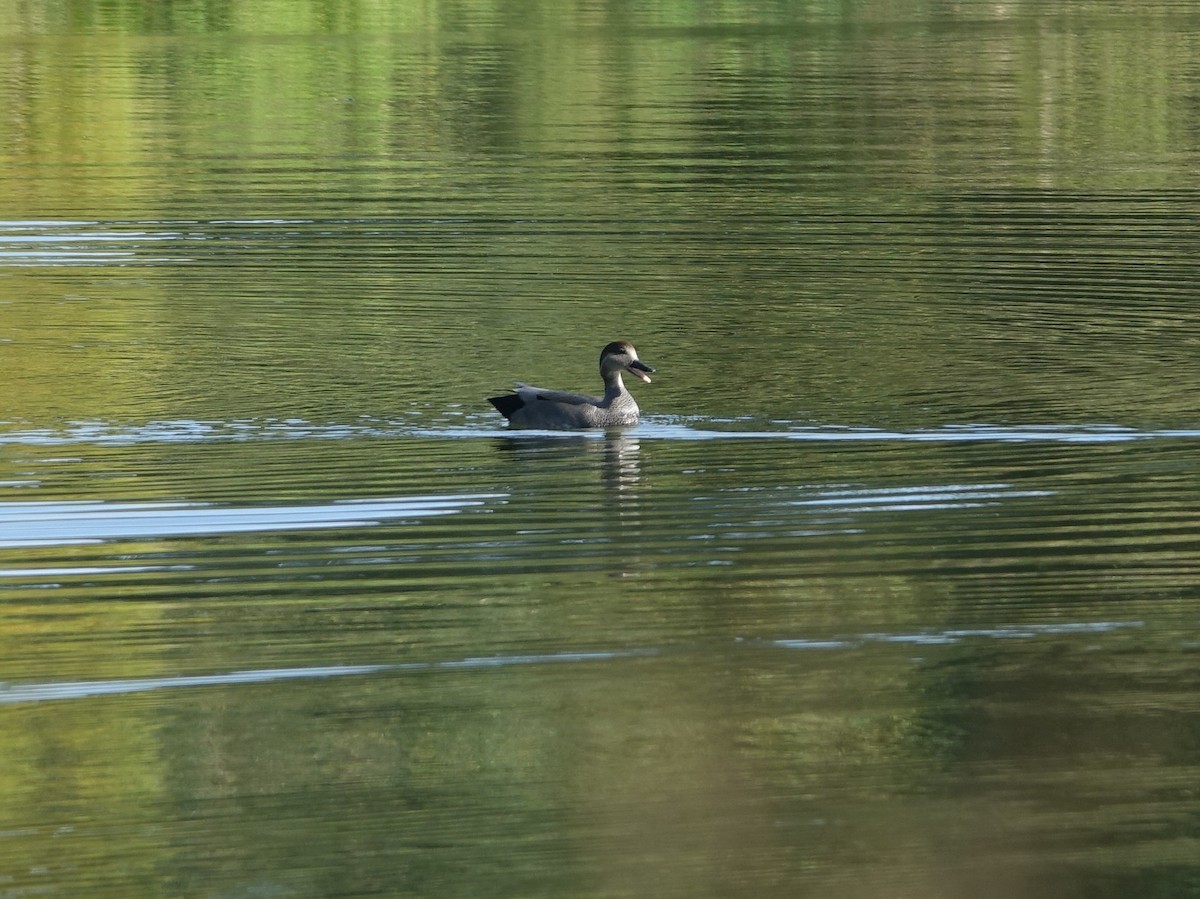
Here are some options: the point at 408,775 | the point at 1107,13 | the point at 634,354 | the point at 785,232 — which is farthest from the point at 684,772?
the point at 1107,13

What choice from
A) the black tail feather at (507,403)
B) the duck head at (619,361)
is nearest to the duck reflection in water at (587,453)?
the black tail feather at (507,403)

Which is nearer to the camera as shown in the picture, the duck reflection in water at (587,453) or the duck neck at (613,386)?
the duck reflection in water at (587,453)

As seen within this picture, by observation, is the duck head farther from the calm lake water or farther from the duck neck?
the calm lake water

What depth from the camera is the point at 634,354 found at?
15.7 m

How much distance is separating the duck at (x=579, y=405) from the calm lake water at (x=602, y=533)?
138 millimetres

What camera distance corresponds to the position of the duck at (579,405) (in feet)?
49.8

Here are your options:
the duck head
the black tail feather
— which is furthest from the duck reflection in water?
the duck head

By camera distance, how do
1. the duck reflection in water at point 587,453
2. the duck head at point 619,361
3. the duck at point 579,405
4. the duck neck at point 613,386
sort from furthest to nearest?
the duck head at point 619,361 → the duck neck at point 613,386 → the duck at point 579,405 → the duck reflection in water at point 587,453

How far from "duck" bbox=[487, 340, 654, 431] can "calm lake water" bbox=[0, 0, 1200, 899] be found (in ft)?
0.45

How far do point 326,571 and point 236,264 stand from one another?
11.6 m

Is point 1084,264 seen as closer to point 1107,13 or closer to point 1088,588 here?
point 1088,588

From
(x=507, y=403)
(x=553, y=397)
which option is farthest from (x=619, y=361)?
(x=507, y=403)

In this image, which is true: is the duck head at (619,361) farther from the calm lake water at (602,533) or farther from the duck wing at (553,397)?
the calm lake water at (602,533)

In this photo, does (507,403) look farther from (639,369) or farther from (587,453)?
(639,369)
